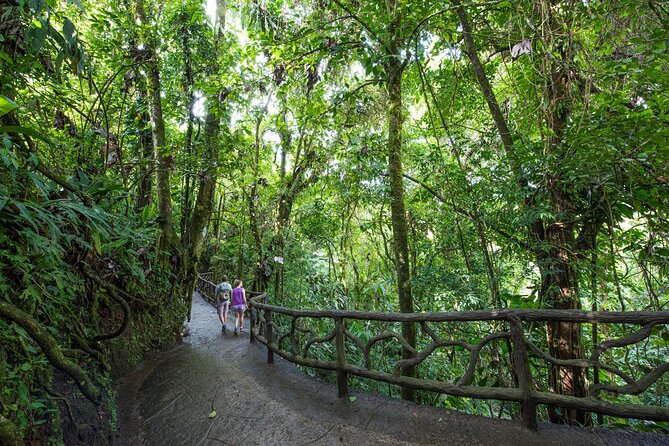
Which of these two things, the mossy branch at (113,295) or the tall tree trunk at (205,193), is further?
the tall tree trunk at (205,193)

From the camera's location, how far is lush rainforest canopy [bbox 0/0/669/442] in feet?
9.66

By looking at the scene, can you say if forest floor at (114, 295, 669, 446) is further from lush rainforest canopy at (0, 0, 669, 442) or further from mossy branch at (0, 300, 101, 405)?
mossy branch at (0, 300, 101, 405)

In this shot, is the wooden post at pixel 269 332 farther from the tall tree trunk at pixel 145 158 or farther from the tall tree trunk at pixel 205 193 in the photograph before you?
the tall tree trunk at pixel 145 158

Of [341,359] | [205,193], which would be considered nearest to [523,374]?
[341,359]

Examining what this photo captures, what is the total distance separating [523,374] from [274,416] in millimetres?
2416

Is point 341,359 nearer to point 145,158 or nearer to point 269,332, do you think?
point 269,332

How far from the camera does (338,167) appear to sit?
740cm

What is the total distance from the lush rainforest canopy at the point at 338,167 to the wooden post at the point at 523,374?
1.00 m

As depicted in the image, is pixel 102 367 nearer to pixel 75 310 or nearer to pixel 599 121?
pixel 75 310

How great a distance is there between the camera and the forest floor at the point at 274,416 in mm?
2492

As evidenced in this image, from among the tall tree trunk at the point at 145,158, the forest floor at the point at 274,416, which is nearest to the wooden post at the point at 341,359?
the forest floor at the point at 274,416

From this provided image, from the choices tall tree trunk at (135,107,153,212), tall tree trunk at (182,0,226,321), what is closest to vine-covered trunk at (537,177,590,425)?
tall tree trunk at (182,0,226,321)

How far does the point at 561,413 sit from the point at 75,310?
6.28 metres

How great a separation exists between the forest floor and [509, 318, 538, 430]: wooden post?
92 millimetres
